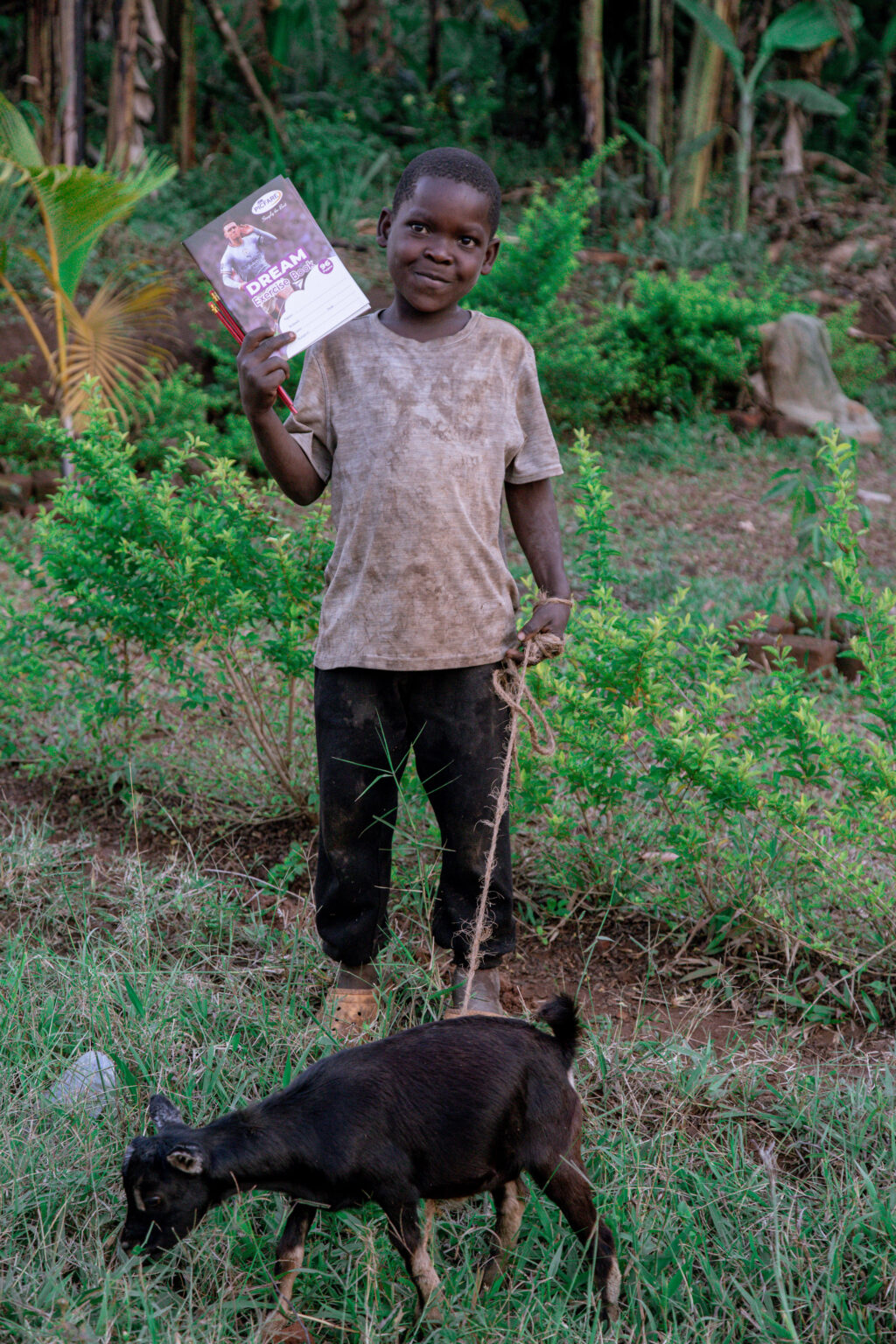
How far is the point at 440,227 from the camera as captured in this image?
7.41ft

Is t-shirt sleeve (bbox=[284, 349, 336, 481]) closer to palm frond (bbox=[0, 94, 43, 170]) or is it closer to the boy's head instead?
the boy's head

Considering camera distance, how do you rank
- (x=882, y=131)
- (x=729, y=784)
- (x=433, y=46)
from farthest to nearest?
(x=882, y=131)
(x=433, y=46)
(x=729, y=784)

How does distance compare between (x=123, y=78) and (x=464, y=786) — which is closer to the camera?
(x=464, y=786)

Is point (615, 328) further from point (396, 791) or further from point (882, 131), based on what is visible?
point (882, 131)

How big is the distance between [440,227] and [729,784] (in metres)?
1.45

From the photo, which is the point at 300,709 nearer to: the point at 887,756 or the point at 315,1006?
the point at 315,1006

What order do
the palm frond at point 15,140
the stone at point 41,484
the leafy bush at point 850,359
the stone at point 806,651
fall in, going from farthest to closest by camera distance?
the leafy bush at point 850,359 < the stone at point 41,484 < the palm frond at point 15,140 < the stone at point 806,651

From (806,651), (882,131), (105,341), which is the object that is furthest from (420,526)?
(882,131)

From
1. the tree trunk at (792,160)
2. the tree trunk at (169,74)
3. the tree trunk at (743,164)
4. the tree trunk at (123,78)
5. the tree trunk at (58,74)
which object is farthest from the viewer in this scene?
the tree trunk at (792,160)

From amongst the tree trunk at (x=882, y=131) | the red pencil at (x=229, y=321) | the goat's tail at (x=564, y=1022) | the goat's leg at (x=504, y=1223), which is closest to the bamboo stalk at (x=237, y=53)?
the tree trunk at (x=882, y=131)

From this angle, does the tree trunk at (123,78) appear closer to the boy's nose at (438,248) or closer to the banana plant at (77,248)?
the banana plant at (77,248)

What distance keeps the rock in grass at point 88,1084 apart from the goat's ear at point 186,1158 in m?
0.65

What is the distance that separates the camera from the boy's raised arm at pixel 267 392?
2.10 metres

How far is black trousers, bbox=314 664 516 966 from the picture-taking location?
2426 mm
